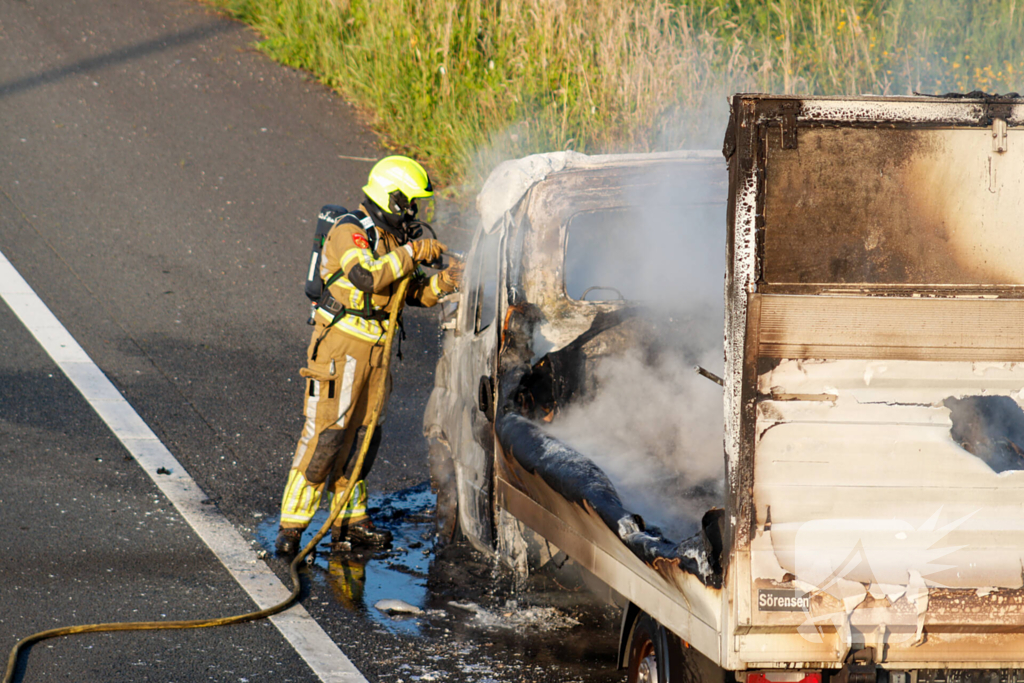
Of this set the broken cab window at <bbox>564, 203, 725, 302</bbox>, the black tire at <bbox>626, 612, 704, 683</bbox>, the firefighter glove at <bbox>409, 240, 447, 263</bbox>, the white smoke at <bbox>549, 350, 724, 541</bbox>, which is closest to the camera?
the black tire at <bbox>626, 612, 704, 683</bbox>

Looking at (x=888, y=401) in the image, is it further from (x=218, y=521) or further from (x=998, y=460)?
(x=218, y=521)

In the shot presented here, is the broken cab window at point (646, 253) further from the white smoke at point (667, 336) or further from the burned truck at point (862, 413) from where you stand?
the burned truck at point (862, 413)

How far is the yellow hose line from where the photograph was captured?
15.3ft

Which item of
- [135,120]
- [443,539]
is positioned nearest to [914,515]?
[443,539]

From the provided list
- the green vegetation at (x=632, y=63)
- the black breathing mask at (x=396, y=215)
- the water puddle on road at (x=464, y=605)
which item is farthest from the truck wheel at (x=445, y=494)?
the green vegetation at (x=632, y=63)

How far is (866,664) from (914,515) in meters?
0.41

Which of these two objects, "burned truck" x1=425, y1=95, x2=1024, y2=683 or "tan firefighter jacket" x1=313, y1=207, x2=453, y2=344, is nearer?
"burned truck" x1=425, y1=95, x2=1024, y2=683

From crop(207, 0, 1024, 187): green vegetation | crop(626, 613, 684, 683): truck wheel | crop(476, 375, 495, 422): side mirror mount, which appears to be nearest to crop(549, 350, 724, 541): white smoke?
crop(476, 375, 495, 422): side mirror mount

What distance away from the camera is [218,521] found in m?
6.19

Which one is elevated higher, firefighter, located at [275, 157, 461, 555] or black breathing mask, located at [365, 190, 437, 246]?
black breathing mask, located at [365, 190, 437, 246]

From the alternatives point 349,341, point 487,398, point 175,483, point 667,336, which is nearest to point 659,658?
point 487,398

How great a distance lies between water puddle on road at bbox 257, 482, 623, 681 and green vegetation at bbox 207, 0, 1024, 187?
214 inches

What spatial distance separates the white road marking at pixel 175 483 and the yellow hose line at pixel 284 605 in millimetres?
83

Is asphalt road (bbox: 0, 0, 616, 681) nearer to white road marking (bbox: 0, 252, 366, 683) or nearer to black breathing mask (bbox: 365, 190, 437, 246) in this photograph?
white road marking (bbox: 0, 252, 366, 683)
